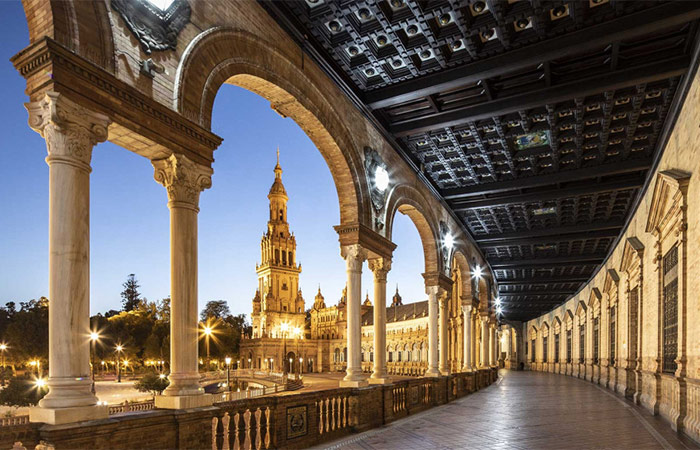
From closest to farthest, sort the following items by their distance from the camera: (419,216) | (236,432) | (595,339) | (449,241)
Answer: (236,432), (419,216), (449,241), (595,339)

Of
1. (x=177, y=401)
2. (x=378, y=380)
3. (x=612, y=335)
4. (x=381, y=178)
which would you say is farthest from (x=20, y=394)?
(x=612, y=335)

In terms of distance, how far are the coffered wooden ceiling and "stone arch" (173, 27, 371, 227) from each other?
→ 85cm

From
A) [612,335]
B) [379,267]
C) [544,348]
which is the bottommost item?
[544,348]

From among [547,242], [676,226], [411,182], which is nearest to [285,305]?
[547,242]

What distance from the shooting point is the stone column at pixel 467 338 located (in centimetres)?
2440

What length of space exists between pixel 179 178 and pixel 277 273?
85.9 metres

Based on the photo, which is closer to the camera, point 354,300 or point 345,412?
point 345,412

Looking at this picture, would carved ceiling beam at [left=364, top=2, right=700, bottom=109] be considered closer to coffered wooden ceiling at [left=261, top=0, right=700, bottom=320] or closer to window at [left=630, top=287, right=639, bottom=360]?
coffered wooden ceiling at [left=261, top=0, right=700, bottom=320]

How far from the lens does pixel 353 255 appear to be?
481 inches

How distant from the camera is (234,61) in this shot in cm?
808

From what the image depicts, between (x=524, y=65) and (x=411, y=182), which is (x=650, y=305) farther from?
(x=524, y=65)

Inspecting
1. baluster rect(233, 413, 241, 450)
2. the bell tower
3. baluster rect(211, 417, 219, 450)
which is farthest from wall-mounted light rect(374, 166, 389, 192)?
the bell tower

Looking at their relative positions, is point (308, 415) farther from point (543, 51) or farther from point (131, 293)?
point (131, 293)

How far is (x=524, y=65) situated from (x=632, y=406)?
1267cm
